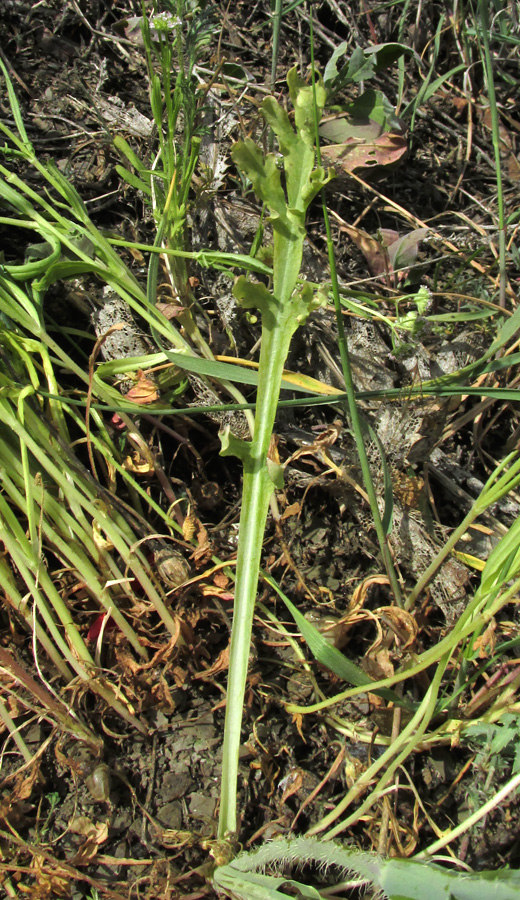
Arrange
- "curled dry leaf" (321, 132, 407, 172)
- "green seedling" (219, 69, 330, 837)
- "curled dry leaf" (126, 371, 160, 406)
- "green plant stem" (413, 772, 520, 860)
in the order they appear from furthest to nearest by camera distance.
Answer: "curled dry leaf" (321, 132, 407, 172) → "curled dry leaf" (126, 371, 160, 406) → "green seedling" (219, 69, 330, 837) → "green plant stem" (413, 772, 520, 860)

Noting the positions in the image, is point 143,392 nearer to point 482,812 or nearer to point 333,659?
point 333,659

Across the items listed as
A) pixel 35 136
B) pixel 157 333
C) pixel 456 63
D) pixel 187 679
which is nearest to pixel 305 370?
pixel 157 333

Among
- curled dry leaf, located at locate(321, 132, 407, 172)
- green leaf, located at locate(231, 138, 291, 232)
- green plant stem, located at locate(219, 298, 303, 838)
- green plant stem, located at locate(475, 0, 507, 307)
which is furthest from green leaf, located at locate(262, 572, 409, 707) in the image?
curled dry leaf, located at locate(321, 132, 407, 172)

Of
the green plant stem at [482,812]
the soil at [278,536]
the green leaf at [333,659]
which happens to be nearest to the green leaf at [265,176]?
the soil at [278,536]

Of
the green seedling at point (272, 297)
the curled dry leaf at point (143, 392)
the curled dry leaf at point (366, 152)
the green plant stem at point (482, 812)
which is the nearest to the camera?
the green plant stem at point (482, 812)

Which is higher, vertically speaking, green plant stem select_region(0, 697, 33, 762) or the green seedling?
the green seedling

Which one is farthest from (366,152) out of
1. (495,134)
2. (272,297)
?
(272,297)

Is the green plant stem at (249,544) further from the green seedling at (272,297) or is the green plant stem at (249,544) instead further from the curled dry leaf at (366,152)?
the curled dry leaf at (366,152)

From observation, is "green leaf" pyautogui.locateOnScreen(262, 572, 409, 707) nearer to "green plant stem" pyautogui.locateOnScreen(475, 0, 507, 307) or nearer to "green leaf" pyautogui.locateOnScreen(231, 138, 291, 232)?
"green leaf" pyautogui.locateOnScreen(231, 138, 291, 232)
